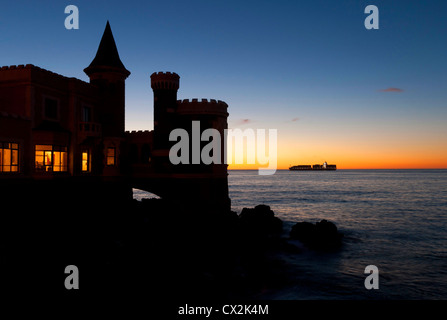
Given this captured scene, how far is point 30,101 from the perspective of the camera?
87.9 feet

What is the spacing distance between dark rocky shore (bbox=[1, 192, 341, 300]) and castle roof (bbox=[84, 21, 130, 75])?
46.5 feet

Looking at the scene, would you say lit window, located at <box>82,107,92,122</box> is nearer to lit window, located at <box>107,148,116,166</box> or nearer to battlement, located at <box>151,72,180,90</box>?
lit window, located at <box>107,148,116,166</box>

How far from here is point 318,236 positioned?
34188 mm

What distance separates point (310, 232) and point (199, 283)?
18.6 m

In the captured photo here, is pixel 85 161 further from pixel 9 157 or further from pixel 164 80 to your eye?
pixel 164 80

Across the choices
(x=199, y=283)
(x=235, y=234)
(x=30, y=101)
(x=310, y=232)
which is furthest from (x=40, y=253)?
(x=310, y=232)

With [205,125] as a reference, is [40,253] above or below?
below

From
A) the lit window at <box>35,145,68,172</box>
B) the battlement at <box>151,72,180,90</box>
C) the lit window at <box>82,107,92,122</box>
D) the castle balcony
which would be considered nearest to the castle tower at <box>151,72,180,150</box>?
the battlement at <box>151,72,180,90</box>

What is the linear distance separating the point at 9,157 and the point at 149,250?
13.1m

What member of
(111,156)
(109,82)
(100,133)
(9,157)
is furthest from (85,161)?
(109,82)

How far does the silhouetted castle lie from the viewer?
88.3 feet

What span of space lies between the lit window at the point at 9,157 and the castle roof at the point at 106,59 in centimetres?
1215
